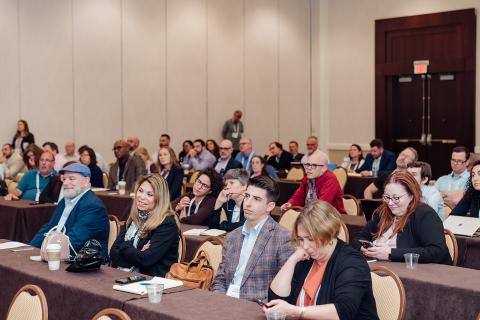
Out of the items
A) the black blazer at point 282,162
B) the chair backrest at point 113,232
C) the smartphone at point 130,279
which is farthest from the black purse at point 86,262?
the black blazer at point 282,162

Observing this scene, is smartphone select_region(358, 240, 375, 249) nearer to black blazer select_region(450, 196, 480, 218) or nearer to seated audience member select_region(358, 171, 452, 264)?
seated audience member select_region(358, 171, 452, 264)

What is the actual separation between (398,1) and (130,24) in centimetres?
612

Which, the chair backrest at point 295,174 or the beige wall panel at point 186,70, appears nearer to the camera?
the chair backrest at point 295,174

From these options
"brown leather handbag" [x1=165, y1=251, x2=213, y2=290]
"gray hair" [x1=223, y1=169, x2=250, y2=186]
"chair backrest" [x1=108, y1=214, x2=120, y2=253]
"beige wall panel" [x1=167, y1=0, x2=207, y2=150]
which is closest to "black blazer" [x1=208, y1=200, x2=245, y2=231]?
"gray hair" [x1=223, y1=169, x2=250, y2=186]

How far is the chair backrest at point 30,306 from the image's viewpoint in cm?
298

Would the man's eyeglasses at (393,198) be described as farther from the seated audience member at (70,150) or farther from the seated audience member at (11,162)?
the seated audience member at (70,150)

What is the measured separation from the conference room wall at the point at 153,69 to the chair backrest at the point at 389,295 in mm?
10863

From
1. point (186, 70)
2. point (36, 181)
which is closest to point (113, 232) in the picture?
point (36, 181)

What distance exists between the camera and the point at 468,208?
19.5ft

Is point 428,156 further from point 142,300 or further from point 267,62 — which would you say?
point 142,300

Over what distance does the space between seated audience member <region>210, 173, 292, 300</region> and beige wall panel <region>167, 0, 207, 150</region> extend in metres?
11.7

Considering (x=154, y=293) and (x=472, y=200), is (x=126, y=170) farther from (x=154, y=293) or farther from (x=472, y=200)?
(x=154, y=293)

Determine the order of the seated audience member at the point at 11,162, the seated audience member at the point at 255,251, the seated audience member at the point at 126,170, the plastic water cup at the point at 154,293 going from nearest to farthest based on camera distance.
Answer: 1. the plastic water cup at the point at 154,293
2. the seated audience member at the point at 255,251
3. the seated audience member at the point at 126,170
4. the seated audience member at the point at 11,162

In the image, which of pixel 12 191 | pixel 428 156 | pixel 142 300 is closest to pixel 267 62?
pixel 428 156
